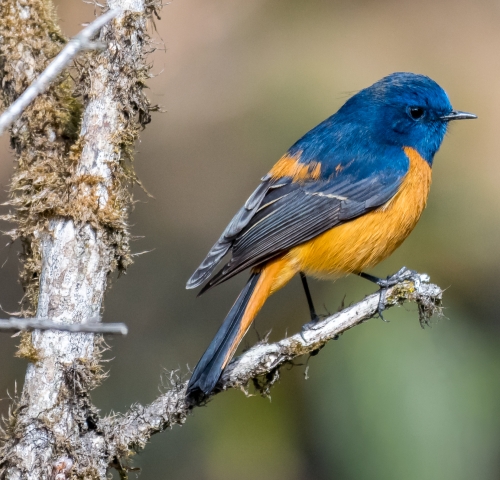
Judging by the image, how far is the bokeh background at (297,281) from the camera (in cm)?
359

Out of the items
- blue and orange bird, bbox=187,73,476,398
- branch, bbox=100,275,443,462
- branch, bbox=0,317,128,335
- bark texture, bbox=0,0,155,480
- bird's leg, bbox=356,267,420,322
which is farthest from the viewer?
blue and orange bird, bbox=187,73,476,398

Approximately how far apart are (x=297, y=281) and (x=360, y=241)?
1.50m

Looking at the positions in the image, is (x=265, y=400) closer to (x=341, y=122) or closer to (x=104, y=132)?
(x=341, y=122)

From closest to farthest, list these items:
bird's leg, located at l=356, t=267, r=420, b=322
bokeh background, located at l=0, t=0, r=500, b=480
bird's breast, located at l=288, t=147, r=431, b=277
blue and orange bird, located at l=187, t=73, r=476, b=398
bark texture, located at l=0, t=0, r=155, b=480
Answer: bark texture, located at l=0, t=0, r=155, b=480 → bird's leg, located at l=356, t=267, r=420, b=322 → bokeh background, located at l=0, t=0, r=500, b=480 → blue and orange bird, located at l=187, t=73, r=476, b=398 → bird's breast, located at l=288, t=147, r=431, b=277

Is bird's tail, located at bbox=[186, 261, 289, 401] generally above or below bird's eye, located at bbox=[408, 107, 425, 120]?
below

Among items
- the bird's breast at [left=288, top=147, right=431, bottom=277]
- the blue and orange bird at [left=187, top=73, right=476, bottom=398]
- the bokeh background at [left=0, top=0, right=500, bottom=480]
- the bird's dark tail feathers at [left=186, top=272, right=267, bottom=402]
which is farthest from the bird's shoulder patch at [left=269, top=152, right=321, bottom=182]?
the bokeh background at [left=0, top=0, right=500, bottom=480]

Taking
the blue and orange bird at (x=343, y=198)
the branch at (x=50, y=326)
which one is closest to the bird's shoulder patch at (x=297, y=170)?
the blue and orange bird at (x=343, y=198)

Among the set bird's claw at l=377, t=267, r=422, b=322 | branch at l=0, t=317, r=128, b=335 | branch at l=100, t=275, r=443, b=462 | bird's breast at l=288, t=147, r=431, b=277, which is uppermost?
bird's breast at l=288, t=147, r=431, b=277

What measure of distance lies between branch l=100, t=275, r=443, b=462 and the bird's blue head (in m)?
1.24

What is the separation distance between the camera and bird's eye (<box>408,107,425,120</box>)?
13.7ft

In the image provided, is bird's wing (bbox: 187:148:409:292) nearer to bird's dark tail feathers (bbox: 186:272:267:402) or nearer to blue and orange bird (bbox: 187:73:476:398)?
blue and orange bird (bbox: 187:73:476:398)

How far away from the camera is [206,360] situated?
2.96 metres

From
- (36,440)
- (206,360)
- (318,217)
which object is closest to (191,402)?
(206,360)

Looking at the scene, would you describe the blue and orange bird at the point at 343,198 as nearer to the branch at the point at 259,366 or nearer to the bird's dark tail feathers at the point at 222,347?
the bird's dark tail feathers at the point at 222,347
